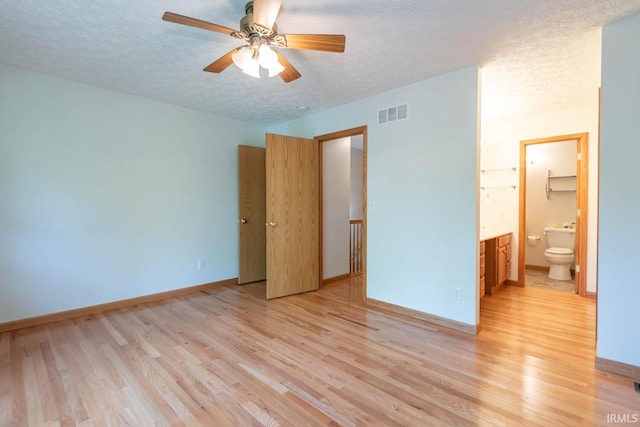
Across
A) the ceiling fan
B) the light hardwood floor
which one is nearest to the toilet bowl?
the light hardwood floor

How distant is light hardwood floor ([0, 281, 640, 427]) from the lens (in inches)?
67.1

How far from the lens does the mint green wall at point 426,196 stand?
2.79m

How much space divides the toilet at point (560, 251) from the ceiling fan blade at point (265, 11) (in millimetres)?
5404

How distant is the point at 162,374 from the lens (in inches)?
83.1

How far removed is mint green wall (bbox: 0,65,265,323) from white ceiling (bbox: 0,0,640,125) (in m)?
0.33

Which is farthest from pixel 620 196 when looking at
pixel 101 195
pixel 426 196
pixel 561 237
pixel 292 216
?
pixel 101 195

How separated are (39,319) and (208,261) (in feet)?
5.99

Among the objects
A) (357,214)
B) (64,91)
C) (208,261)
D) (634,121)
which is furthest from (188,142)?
(634,121)

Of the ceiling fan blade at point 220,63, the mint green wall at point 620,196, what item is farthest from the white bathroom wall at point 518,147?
the ceiling fan blade at point 220,63

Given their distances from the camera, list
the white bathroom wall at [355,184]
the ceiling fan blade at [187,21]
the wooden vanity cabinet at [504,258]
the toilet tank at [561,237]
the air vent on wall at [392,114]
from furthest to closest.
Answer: the white bathroom wall at [355,184] → the toilet tank at [561,237] → the wooden vanity cabinet at [504,258] → the air vent on wall at [392,114] → the ceiling fan blade at [187,21]

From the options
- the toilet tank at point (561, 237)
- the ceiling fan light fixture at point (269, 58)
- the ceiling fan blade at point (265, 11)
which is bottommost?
the toilet tank at point (561, 237)

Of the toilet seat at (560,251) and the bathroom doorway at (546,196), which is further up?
the bathroom doorway at (546,196)

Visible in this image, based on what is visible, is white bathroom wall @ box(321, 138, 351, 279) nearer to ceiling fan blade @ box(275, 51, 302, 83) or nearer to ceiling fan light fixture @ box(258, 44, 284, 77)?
ceiling fan blade @ box(275, 51, 302, 83)

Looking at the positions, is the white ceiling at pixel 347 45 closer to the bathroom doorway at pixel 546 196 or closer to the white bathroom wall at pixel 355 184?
the bathroom doorway at pixel 546 196
